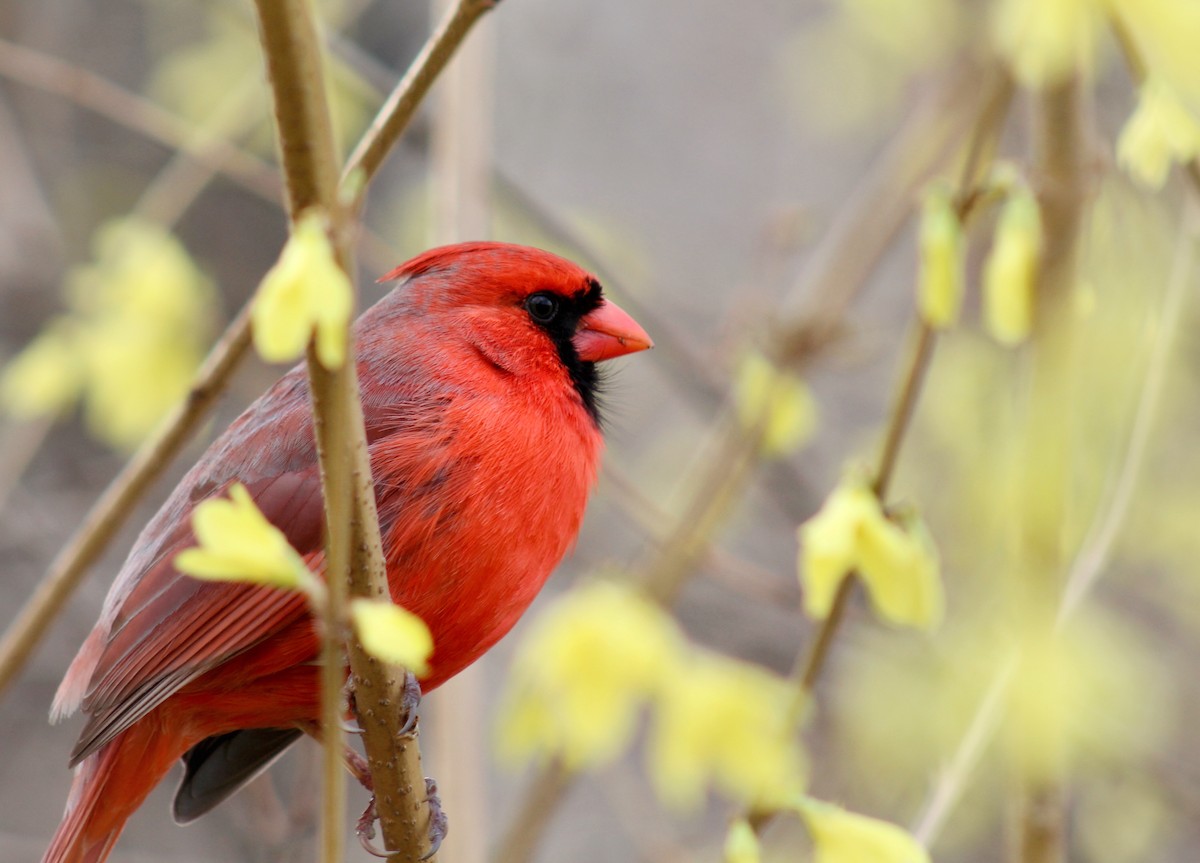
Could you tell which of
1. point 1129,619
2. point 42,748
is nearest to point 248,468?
point 1129,619

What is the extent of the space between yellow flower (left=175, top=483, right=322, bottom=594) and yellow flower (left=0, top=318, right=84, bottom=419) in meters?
2.26

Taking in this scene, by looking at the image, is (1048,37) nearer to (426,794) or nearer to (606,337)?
A: (606,337)

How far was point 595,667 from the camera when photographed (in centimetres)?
250

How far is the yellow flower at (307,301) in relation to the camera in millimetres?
1173

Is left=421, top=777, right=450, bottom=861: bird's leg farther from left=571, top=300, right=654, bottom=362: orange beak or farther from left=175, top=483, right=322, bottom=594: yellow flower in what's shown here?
left=571, top=300, right=654, bottom=362: orange beak

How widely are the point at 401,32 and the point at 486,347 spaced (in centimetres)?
350

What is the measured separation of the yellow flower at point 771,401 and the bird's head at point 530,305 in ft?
1.56

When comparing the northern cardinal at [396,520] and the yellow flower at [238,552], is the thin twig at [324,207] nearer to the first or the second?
the yellow flower at [238,552]

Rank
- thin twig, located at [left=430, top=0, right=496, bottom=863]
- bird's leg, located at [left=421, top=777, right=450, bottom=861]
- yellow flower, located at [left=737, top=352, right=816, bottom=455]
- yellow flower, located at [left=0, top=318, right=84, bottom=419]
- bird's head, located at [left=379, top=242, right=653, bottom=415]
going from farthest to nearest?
yellow flower, located at [left=0, top=318, right=84, bottom=419] → yellow flower, located at [left=737, top=352, right=816, bottom=455] → thin twig, located at [left=430, top=0, right=496, bottom=863] → bird's head, located at [left=379, top=242, right=653, bottom=415] → bird's leg, located at [left=421, top=777, right=450, bottom=861]

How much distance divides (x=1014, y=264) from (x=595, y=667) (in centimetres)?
101

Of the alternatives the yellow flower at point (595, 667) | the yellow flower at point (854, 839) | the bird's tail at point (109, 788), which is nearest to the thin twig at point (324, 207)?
the yellow flower at point (854, 839)

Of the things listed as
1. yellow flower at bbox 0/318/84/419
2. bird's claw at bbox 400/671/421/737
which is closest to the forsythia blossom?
yellow flower at bbox 0/318/84/419

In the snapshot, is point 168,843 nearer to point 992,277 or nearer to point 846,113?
point 846,113

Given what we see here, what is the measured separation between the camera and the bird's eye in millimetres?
2361
